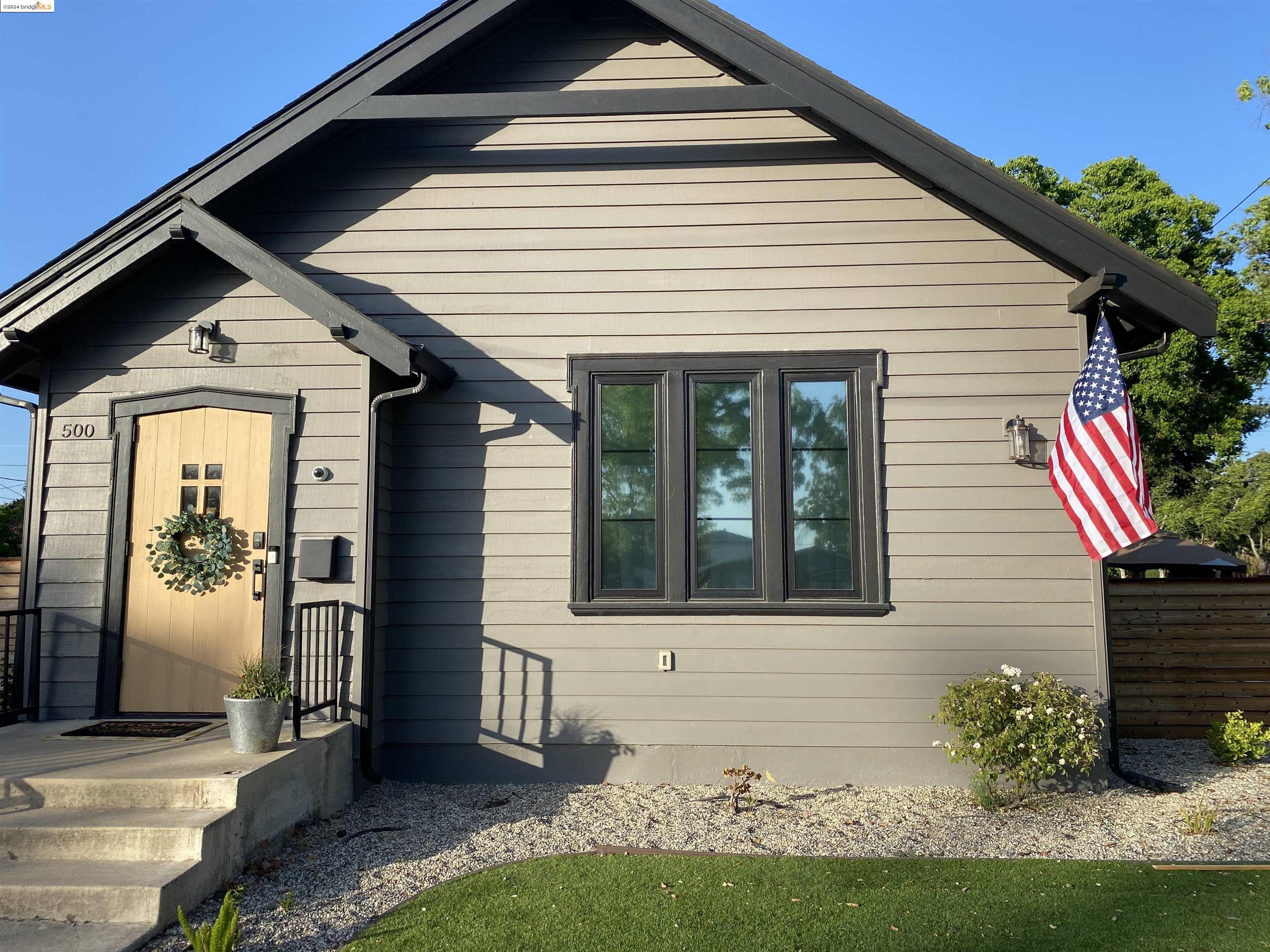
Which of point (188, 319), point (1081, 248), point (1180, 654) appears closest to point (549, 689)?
point (188, 319)

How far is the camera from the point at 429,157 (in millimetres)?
6156

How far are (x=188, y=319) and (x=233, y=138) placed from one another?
123 centimetres

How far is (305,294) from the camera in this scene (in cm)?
519

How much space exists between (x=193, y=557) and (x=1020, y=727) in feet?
16.8

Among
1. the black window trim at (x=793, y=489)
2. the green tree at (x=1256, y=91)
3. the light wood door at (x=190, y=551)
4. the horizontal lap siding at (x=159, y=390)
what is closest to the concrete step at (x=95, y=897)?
the light wood door at (x=190, y=551)

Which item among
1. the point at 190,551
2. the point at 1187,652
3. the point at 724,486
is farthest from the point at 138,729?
the point at 1187,652

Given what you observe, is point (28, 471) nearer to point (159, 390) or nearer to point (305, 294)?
point (159, 390)

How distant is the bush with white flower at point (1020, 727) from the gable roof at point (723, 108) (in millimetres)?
2410

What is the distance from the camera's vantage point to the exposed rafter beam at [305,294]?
5141 millimetres

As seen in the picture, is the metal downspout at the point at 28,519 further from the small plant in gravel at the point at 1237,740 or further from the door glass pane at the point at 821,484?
the small plant in gravel at the point at 1237,740

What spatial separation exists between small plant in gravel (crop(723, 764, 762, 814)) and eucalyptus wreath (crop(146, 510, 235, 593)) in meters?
3.39

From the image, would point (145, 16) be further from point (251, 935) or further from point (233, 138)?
point (251, 935)

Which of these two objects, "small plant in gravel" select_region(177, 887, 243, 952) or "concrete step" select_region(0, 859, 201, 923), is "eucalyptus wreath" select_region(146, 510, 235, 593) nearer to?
"concrete step" select_region(0, 859, 201, 923)

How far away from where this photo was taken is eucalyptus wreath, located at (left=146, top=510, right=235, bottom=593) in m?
5.39
